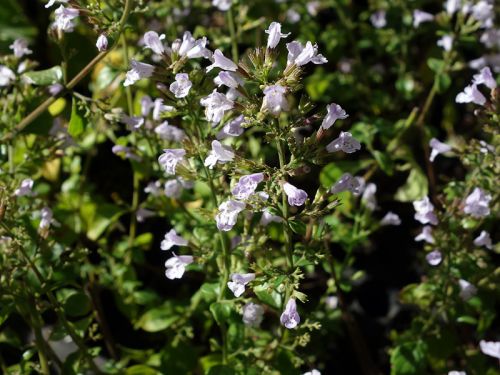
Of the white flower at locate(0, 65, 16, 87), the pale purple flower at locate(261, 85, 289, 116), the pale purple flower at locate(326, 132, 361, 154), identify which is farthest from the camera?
the white flower at locate(0, 65, 16, 87)

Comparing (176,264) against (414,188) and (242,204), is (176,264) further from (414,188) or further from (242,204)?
(414,188)

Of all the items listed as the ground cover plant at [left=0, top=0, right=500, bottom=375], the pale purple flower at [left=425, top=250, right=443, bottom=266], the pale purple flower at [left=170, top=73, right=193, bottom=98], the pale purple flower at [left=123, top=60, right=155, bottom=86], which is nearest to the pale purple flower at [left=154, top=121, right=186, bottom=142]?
the ground cover plant at [left=0, top=0, right=500, bottom=375]

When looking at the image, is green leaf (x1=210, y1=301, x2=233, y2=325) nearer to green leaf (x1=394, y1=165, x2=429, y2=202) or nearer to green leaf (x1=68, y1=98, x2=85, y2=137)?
green leaf (x1=68, y1=98, x2=85, y2=137)

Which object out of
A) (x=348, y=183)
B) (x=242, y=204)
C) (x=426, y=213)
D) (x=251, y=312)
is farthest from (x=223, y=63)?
(x=426, y=213)

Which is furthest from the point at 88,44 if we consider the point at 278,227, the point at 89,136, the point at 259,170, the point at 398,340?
the point at 398,340

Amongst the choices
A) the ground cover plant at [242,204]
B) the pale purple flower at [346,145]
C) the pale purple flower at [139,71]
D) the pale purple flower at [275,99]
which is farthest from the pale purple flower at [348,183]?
the pale purple flower at [139,71]

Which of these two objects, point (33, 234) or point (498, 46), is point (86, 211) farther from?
point (498, 46)

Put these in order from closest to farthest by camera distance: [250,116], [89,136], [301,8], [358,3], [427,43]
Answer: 1. [250,116]
2. [89,136]
3. [301,8]
4. [427,43]
5. [358,3]
